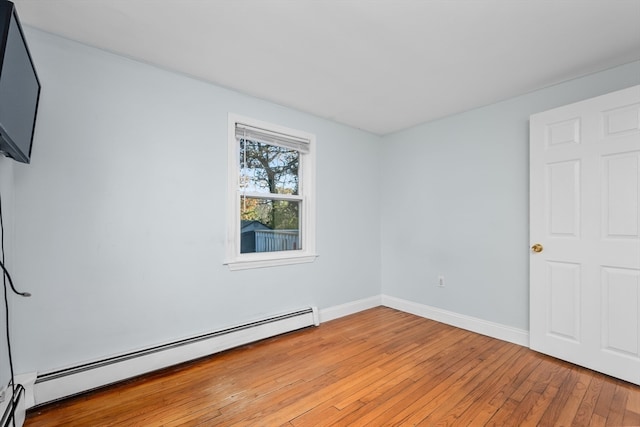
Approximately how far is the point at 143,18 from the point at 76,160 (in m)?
1.04

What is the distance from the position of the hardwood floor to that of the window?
940 mm

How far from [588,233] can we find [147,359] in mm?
3551

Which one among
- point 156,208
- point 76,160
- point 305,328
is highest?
point 76,160

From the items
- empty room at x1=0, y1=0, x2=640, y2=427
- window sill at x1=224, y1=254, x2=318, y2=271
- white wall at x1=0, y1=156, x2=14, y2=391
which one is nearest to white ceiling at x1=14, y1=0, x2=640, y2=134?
empty room at x1=0, y1=0, x2=640, y2=427

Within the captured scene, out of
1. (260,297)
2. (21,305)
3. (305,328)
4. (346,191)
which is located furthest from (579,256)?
(21,305)

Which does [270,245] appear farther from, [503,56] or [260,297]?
[503,56]

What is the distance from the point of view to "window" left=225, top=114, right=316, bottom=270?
2.73 metres

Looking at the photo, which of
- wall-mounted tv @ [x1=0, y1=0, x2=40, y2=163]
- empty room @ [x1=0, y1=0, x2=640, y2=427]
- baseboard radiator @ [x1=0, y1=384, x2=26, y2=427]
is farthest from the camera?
empty room @ [x1=0, y1=0, x2=640, y2=427]

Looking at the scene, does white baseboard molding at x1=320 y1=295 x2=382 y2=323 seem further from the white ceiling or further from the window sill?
the white ceiling

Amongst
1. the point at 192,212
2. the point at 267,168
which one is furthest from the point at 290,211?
the point at 192,212

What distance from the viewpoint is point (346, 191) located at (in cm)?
362

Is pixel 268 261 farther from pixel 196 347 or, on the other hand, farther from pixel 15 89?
pixel 15 89

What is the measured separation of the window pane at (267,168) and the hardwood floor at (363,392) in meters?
1.58

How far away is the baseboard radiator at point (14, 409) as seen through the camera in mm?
1471
